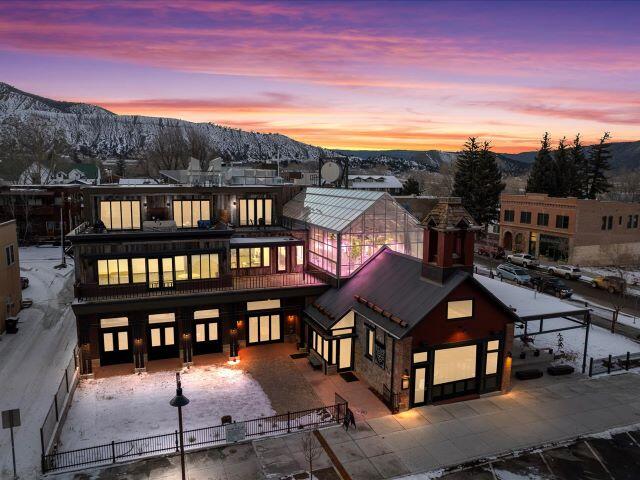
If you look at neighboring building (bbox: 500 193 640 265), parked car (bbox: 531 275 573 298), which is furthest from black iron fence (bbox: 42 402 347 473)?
neighboring building (bbox: 500 193 640 265)

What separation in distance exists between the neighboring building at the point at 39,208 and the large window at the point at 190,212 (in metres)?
40.1

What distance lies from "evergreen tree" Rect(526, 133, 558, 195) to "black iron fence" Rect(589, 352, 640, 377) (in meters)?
52.7

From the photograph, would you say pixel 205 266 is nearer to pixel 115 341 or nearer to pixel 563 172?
pixel 115 341

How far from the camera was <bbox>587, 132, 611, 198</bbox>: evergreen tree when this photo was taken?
77750 millimetres

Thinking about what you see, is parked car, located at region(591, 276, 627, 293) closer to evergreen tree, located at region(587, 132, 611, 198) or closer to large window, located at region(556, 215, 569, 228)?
large window, located at region(556, 215, 569, 228)

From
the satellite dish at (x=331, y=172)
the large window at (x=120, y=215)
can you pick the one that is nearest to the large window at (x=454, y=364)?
the satellite dish at (x=331, y=172)

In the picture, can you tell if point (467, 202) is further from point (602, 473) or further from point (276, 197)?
point (602, 473)

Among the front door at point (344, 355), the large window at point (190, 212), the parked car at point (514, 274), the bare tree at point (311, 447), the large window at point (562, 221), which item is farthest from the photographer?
the large window at point (562, 221)

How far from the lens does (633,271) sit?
57.1 meters

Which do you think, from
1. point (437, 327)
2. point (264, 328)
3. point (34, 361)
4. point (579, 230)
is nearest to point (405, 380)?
point (437, 327)

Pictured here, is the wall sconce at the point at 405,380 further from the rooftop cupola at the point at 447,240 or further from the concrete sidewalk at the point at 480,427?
the rooftop cupola at the point at 447,240

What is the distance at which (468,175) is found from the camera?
8088 cm

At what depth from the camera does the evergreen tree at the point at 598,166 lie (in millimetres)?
77750

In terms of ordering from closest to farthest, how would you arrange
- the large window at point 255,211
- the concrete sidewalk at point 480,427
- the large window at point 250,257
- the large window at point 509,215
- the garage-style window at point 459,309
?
the concrete sidewalk at point 480,427 → the garage-style window at point 459,309 → the large window at point 250,257 → the large window at point 255,211 → the large window at point 509,215
